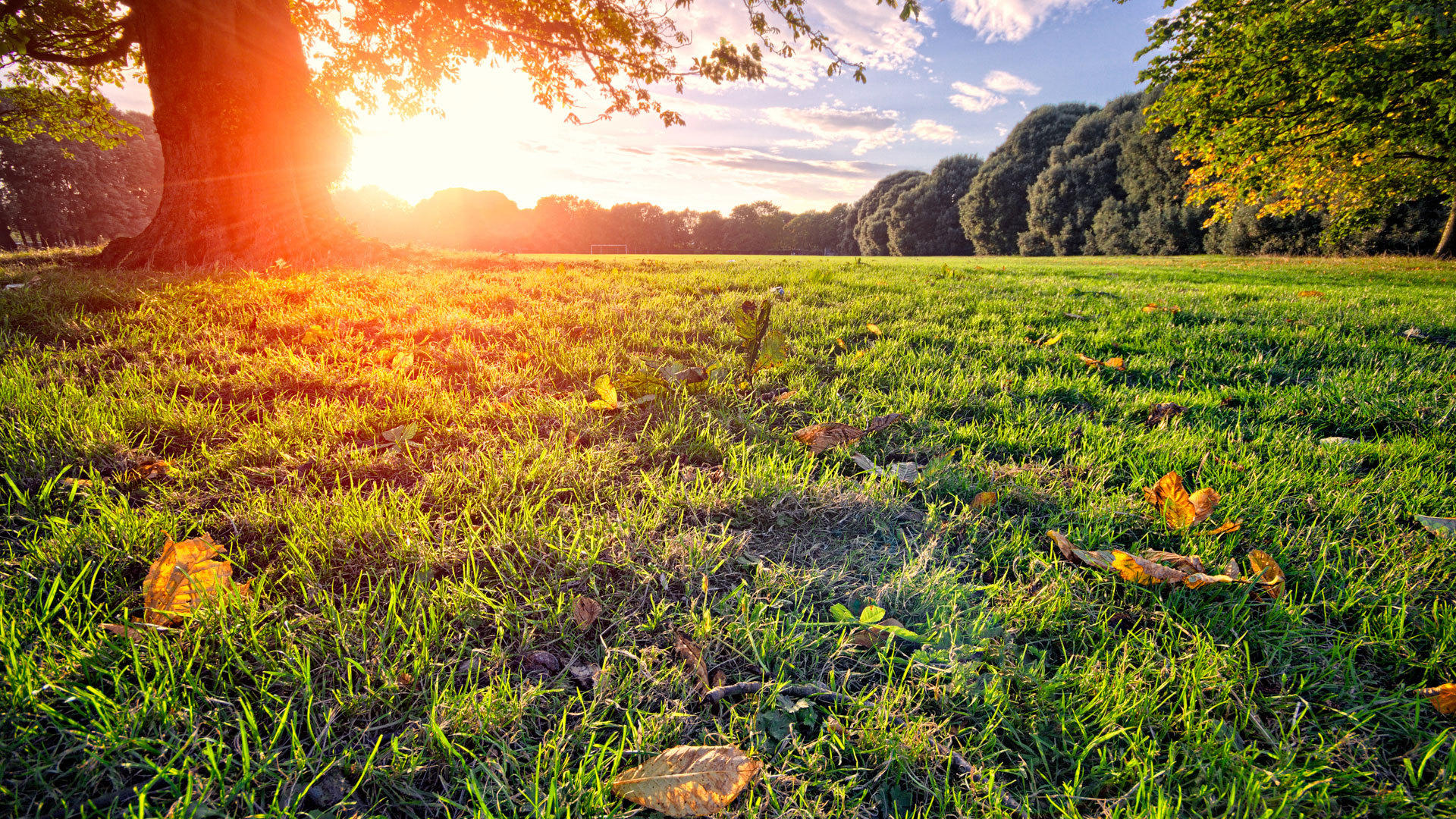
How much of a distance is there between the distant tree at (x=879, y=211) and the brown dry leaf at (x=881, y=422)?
5557 cm

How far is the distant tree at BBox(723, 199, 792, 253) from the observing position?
7262cm

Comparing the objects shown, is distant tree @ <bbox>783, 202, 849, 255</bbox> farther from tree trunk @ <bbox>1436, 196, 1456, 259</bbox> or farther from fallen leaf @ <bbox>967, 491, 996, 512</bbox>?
fallen leaf @ <bbox>967, 491, 996, 512</bbox>

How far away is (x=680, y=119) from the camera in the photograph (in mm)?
9469

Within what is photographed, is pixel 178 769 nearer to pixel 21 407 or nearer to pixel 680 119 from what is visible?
pixel 21 407

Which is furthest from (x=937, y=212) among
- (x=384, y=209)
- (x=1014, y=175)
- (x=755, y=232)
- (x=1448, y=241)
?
(x=384, y=209)

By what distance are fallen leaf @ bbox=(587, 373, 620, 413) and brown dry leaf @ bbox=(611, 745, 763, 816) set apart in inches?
62.3

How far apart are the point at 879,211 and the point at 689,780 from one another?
5898 cm

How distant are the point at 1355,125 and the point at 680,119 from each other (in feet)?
45.4

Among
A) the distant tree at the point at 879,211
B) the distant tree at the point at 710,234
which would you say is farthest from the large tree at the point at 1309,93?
the distant tree at the point at 710,234

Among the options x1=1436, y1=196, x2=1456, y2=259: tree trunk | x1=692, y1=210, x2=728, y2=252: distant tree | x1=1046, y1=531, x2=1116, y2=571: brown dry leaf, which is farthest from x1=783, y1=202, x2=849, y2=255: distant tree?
x1=1046, y1=531, x2=1116, y2=571: brown dry leaf

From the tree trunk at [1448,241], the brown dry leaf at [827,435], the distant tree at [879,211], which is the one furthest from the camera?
the distant tree at [879,211]

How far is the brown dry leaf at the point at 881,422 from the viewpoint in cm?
238

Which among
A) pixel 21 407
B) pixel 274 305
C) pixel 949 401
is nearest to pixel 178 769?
pixel 21 407

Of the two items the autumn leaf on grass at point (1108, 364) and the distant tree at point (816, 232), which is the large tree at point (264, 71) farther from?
the distant tree at point (816, 232)
